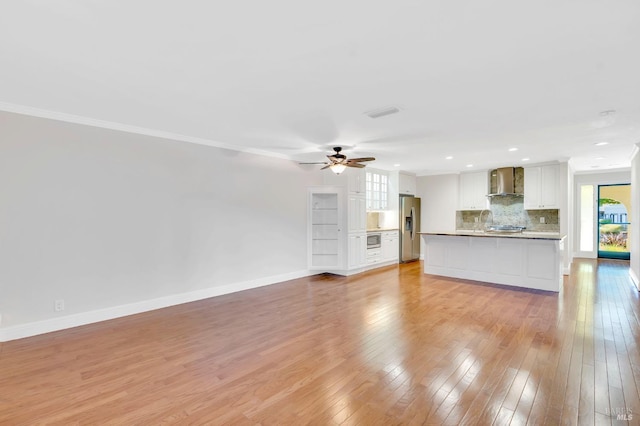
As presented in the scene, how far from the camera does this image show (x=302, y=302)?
187 inches

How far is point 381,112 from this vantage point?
3566 millimetres

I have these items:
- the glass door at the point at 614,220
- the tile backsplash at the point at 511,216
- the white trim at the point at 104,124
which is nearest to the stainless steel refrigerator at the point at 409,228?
the tile backsplash at the point at 511,216

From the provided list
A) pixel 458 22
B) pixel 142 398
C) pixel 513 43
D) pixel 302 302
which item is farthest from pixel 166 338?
pixel 513 43

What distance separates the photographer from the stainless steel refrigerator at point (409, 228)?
841cm

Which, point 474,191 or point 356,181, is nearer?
point 356,181

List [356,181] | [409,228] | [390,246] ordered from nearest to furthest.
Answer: [356,181], [390,246], [409,228]

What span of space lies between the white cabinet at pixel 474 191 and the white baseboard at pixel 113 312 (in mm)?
5876

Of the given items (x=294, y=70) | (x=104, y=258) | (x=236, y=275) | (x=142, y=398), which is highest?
(x=294, y=70)

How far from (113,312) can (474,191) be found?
27.2ft

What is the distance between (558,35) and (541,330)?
10.4ft

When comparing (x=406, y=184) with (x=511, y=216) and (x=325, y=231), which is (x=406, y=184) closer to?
(x=511, y=216)

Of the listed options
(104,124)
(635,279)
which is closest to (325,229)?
(104,124)

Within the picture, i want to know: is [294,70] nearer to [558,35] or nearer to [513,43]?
[513,43]

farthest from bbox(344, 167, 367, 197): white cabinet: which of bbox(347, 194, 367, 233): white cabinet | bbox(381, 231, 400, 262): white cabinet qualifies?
bbox(381, 231, 400, 262): white cabinet
